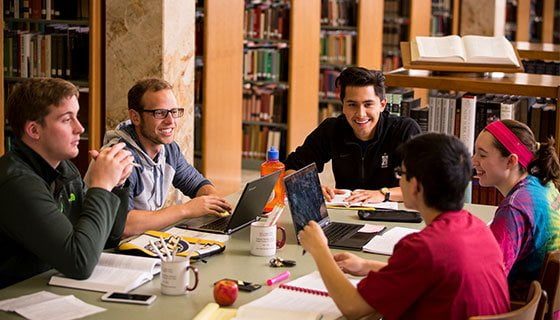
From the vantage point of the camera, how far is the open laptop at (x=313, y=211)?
336 centimetres

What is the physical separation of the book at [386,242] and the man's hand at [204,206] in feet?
2.01

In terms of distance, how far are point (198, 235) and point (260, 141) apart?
18.1 feet

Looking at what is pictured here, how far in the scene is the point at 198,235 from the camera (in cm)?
343

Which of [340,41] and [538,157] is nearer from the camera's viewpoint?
[538,157]

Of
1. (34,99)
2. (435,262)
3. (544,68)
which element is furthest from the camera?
(544,68)

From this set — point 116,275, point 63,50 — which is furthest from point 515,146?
point 63,50

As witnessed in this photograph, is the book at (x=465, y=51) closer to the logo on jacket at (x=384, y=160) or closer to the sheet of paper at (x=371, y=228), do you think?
the logo on jacket at (x=384, y=160)

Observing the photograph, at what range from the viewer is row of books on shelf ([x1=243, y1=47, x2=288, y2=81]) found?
28.1 ft

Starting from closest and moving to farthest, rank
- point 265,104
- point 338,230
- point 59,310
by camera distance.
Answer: point 59,310 < point 338,230 < point 265,104

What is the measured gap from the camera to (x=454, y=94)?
17.9 ft

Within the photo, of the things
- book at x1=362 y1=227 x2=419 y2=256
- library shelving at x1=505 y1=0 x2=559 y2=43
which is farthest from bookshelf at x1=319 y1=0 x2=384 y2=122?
book at x1=362 y1=227 x2=419 y2=256

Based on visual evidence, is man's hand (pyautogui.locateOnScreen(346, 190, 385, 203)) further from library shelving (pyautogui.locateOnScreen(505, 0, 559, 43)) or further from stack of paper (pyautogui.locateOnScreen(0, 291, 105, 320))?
library shelving (pyautogui.locateOnScreen(505, 0, 559, 43))

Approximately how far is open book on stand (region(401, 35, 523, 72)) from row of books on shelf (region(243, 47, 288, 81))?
9.89 ft

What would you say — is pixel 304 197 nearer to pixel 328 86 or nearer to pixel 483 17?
pixel 328 86
